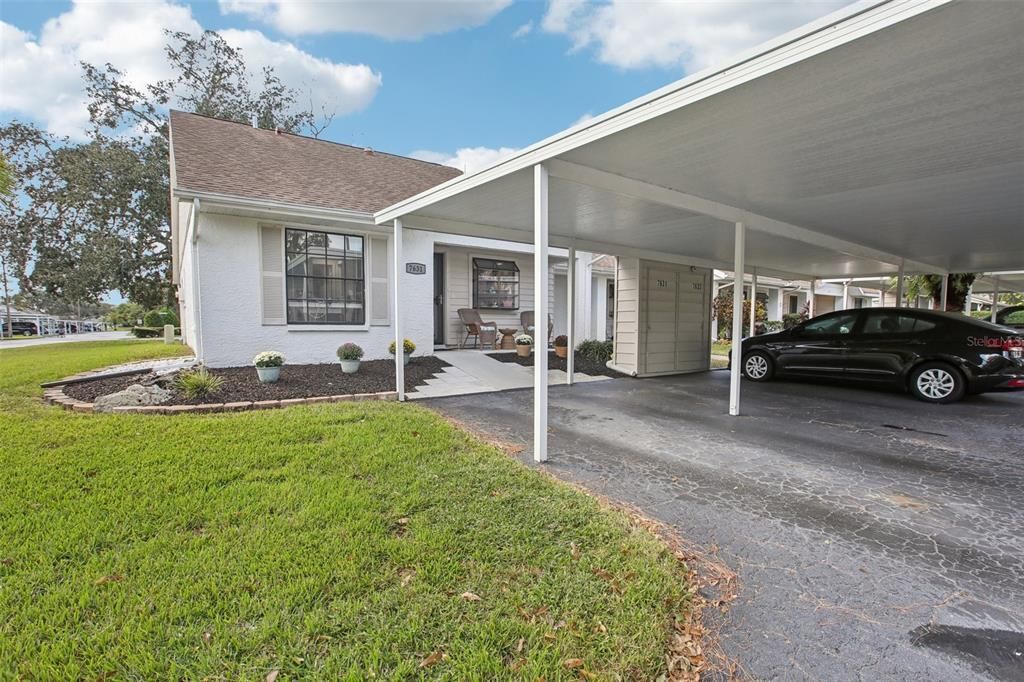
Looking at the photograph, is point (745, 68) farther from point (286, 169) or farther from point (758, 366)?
point (286, 169)

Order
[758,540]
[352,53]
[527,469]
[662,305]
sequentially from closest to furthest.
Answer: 1. [758,540]
2. [527,469]
3. [662,305]
4. [352,53]

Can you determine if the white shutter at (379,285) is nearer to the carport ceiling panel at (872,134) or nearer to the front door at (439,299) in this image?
the front door at (439,299)

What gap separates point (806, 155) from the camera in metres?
4.01

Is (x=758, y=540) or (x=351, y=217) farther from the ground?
(x=351, y=217)

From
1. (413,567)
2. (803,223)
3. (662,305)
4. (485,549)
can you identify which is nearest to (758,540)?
(485,549)

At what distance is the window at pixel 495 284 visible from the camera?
11344 mm

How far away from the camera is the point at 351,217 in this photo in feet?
25.8

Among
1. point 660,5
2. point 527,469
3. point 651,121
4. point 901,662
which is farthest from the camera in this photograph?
point 660,5

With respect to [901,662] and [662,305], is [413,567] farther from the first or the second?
[662,305]

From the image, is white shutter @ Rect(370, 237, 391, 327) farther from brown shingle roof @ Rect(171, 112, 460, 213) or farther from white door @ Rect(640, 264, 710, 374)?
white door @ Rect(640, 264, 710, 374)

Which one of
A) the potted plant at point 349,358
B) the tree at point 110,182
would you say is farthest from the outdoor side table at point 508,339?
the tree at point 110,182

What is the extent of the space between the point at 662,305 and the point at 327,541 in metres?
8.33

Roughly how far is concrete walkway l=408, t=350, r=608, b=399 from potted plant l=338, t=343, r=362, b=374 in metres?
1.24

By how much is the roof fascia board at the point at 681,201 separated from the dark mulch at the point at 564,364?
3965 millimetres
